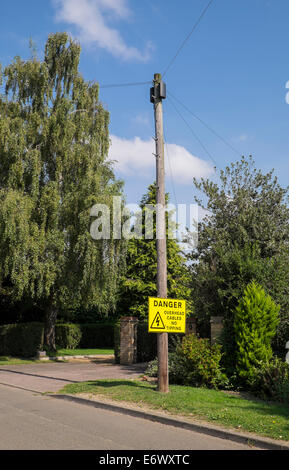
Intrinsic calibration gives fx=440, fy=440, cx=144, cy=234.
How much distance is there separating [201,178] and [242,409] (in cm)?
860

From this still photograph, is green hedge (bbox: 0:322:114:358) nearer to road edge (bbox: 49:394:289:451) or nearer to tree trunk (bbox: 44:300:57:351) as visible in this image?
tree trunk (bbox: 44:300:57:351)

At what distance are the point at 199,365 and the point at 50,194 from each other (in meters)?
12.0

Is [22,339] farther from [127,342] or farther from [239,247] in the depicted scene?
[239,247]

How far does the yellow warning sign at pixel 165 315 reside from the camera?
10.5 m

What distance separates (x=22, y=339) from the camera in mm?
22672

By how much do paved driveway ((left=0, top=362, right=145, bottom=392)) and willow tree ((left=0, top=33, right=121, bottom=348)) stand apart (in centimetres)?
364

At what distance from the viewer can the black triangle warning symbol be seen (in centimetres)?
1044

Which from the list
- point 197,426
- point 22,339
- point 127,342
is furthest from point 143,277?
point 197,426

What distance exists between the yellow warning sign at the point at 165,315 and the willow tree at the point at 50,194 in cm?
949

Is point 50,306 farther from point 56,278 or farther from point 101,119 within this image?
point 101,119

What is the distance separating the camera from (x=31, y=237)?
64.2ft

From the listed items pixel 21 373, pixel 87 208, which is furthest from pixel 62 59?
pixel 21 373

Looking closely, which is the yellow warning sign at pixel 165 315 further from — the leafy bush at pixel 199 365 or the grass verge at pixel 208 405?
the grass verge at pixel 208 405

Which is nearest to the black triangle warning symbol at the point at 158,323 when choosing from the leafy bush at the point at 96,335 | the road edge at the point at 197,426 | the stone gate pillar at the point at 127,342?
the road edge at the point at 197,426
